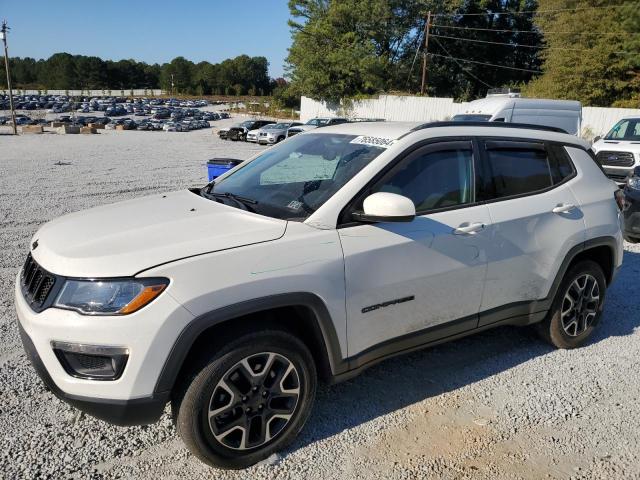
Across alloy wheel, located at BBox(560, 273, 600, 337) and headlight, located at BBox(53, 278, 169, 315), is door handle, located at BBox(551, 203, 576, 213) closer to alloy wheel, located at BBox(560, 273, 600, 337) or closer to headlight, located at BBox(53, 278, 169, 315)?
alloy wheel, located at BBox(560, 273, 600, 337)

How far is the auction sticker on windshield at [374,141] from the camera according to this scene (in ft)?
10.1

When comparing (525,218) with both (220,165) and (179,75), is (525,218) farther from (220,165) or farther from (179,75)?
(179,75)

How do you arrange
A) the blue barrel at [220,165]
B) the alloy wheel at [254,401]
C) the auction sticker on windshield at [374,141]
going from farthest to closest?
the blue barrel at [220,165] < the auction sticker on windshield at [374,141] < the alloy wheel at [254,401]

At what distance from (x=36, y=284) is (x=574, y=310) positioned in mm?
3745

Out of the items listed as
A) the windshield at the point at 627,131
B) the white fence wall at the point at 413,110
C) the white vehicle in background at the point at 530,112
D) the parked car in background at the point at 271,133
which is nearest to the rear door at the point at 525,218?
the windshield at the point at 627,131

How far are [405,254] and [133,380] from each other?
5.13ft

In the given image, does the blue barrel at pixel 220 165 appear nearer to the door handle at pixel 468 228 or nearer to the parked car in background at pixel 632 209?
the door handle at pixel 468 228

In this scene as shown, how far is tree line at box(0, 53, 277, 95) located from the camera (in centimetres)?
14712

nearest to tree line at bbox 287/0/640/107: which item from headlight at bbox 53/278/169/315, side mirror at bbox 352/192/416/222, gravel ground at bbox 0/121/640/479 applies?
gravel ground at bbox 0/121/640/479

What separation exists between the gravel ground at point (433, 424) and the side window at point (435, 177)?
4.22 ft

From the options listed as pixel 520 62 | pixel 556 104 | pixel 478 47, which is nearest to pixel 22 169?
pixel 556 104

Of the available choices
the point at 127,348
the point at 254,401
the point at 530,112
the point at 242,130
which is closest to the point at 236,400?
the point at 254,401

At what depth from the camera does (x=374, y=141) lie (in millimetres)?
3176

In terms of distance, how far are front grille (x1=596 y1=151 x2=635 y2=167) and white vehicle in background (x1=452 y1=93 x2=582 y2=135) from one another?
3817 mm
